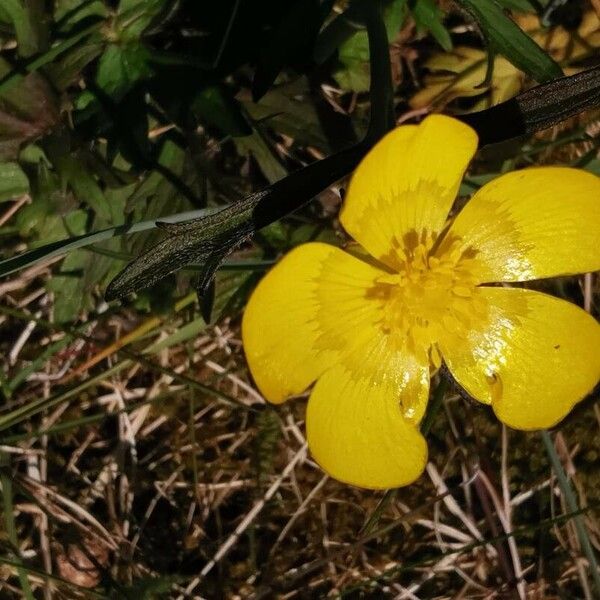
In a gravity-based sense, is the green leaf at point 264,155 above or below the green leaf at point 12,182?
below

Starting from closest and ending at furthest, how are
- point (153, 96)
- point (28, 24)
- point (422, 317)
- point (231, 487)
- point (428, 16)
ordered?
point (422, 317)
point (28, 24)
point (153, 96)
point (428, 16)
point (231, 487)

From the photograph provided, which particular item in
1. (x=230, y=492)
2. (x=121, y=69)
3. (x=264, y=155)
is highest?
(x=121, y=69)

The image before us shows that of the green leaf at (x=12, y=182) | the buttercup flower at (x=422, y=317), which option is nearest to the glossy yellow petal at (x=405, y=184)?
the buttercup flower at (x=422, y=317)

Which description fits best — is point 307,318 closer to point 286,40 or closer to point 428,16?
point 286,40

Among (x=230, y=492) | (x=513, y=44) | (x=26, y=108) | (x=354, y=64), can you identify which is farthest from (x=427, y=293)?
(x=230, y=492)

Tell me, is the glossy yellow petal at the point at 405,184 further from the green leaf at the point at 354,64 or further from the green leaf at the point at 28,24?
the green leaf at the point at 28,24

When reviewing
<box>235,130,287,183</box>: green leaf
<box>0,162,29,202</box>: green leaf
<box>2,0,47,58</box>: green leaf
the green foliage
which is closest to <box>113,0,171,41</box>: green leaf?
the green foliage

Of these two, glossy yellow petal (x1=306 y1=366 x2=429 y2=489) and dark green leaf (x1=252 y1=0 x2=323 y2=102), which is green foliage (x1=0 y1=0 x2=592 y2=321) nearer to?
dark green leaf (x1=252 y1=0 x2=323 y2=102)
